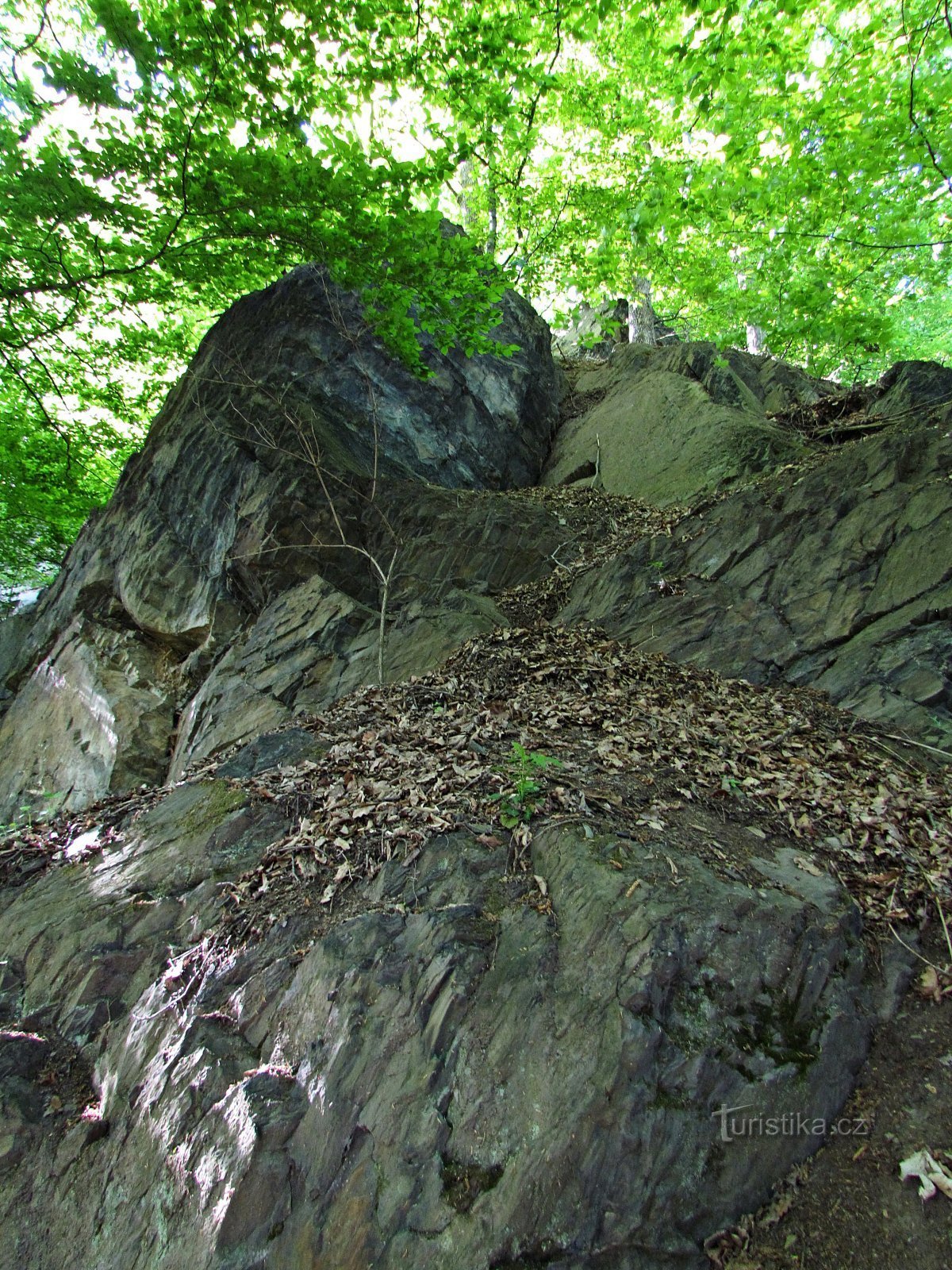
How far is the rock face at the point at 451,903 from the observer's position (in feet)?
9.54

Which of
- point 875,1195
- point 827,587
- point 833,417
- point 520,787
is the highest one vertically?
point 833,417

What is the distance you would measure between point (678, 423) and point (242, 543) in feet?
27.6

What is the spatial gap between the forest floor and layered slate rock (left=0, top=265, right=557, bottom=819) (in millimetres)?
6227

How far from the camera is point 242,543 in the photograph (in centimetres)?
1067

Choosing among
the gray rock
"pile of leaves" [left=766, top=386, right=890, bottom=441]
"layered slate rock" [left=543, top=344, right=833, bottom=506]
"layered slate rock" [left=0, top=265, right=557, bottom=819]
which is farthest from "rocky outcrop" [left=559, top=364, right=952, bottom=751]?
"layered slate rock" [left=0, top=265, right=557, bottom=819]

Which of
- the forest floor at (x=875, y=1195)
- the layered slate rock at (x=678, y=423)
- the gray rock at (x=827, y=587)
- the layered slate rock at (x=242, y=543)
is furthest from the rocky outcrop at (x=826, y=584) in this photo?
the forest floor at (x=875, y=1195)

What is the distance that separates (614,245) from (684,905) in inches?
398

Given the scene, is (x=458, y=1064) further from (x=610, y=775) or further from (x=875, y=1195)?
(x=610, y=775)

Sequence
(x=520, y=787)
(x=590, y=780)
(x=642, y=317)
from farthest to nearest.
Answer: (x=642, y=317) → (x=590, y=780) → (x=520, y=787)

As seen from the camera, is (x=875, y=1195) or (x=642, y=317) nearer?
(x=875, y=1195)

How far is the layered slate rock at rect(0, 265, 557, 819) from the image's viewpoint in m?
9.66

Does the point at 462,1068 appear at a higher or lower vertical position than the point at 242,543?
lower

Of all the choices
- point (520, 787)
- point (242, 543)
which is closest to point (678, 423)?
point (242, 543)

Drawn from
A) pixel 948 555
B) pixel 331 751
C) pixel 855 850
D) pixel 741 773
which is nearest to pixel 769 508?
pixel 948 555
